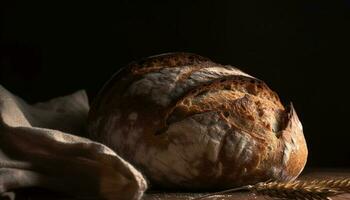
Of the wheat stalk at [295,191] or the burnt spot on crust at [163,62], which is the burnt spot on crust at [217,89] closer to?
the burnt spot on crust at [163,62]

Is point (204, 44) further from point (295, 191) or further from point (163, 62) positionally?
point (295, 191)

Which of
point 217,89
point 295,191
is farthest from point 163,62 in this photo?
point 295,191

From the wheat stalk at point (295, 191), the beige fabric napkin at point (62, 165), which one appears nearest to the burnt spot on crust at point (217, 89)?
the beige fabric napkin at point (62, 165)

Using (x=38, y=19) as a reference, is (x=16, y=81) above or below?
below

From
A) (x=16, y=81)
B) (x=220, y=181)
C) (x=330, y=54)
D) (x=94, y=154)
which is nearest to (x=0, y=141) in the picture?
(x=94, y=154)

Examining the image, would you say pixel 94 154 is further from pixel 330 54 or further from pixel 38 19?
pixel 330 54
